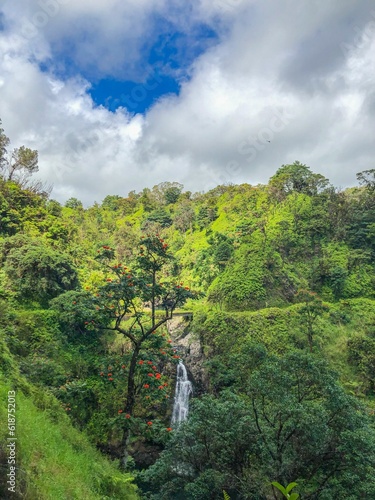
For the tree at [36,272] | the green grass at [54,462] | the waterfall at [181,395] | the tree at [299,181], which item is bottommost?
the waterfall at [181,395]

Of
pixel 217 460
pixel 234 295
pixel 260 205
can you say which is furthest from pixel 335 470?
pixel 260 205

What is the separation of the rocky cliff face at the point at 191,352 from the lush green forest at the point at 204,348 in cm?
20

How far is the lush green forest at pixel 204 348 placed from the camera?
9.34 m

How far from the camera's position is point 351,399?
10203 millimetres

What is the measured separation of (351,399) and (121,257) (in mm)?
32092

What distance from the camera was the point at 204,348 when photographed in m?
21.3

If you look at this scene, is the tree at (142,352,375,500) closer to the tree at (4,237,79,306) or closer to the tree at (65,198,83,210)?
the tree at (4,237,79,306)

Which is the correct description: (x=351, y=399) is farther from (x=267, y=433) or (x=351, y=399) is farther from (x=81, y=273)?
(x=81, y=273)

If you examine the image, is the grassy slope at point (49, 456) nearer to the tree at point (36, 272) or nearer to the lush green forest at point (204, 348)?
the lush green forest at point (204, 348)

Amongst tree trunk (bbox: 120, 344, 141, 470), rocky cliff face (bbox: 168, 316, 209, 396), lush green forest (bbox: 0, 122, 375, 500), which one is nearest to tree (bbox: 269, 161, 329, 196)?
lush green forest (bbox: 0, 122, 375, 500)

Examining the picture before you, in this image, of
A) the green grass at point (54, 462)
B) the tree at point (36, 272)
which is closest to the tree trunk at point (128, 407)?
the green grass at point (54, 462)

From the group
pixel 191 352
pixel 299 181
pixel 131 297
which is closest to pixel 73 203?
pixel 299 181

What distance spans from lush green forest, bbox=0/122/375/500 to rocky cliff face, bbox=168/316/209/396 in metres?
0.20

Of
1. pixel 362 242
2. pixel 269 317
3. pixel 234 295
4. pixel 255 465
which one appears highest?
pixel 362 242
